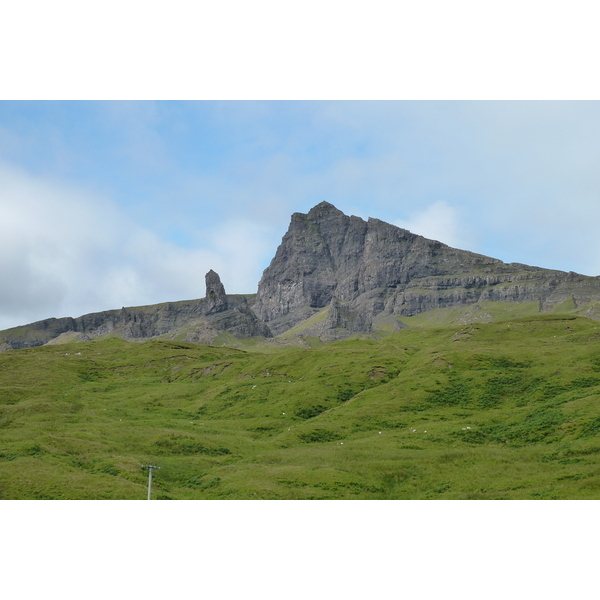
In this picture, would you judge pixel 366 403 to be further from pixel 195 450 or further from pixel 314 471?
pixel 314 471

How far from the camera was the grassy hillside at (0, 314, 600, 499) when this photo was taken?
5850cm

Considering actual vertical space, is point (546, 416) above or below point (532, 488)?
above

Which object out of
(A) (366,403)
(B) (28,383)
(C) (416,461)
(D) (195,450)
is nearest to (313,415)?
(A) (366,403)

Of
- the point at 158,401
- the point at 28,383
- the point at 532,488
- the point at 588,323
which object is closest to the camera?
the point at 532,488

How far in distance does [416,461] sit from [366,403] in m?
35.6

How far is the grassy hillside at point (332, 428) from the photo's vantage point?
58.5 meters

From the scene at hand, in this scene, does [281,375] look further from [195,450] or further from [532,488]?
[532,488]

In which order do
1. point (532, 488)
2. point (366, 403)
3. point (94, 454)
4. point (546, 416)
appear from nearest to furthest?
point (532, 488)
point (94, 454)
point (546, 416)
point (366, 403)

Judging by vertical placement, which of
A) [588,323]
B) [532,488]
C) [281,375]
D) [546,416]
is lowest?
[532,488]

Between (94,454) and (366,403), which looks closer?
(94,454)

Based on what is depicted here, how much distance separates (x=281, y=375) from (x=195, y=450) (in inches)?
2419

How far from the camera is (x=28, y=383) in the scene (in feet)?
499

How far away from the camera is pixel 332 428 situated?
90438 millimetres

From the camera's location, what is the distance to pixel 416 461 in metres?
67.0
